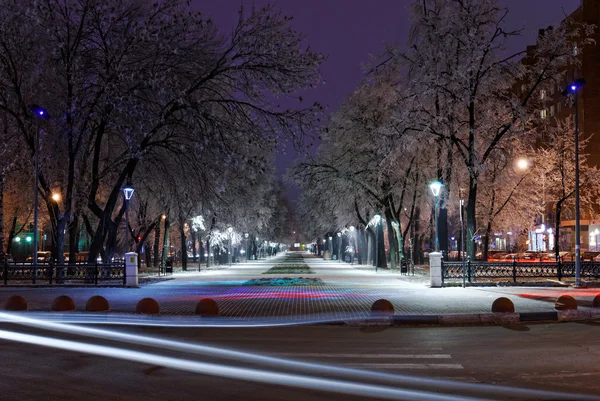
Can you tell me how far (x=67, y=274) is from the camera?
33.7 m

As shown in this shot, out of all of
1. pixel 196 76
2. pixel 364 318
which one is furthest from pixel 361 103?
pixel 364 318

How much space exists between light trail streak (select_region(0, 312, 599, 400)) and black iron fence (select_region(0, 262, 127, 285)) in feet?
52.3

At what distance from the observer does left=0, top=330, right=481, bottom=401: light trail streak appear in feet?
27.4

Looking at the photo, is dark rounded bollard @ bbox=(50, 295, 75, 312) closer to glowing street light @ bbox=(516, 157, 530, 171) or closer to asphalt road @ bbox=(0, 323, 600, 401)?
asphalt road @ bbox=(0, 323, 600, 401)

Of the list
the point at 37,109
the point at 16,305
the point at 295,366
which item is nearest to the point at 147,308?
the point at 16,305

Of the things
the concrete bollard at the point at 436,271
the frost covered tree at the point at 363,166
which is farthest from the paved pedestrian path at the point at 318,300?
the frost covered tree at the point at 363,166

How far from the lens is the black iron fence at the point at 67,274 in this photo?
32062mm

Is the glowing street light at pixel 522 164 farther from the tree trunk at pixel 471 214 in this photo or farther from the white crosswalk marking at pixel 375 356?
the white crosswalk marking at pixel 375 356

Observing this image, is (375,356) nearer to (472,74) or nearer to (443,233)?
(472,74)

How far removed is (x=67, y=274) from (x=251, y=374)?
26.2 m

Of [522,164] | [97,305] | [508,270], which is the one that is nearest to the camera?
[97,305]

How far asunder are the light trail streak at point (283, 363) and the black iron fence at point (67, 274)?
15.9 metres

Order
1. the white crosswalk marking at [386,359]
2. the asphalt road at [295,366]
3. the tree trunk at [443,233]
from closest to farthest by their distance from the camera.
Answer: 1. the asphalt road at [295,366]
2. the white crosswalk marking at [386,359]
3. the tree trunk at [443,233]

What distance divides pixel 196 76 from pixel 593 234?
60.4 meters
